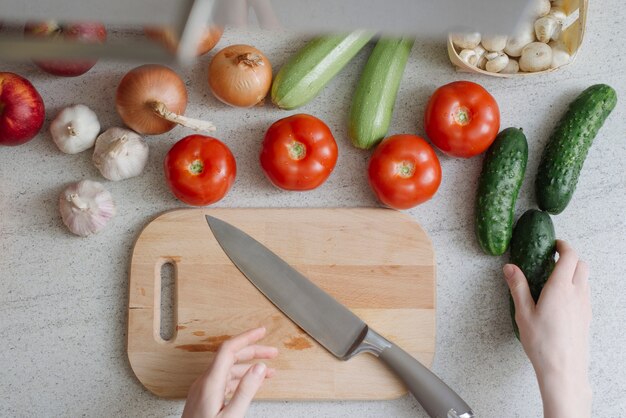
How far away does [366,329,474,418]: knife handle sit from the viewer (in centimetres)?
107

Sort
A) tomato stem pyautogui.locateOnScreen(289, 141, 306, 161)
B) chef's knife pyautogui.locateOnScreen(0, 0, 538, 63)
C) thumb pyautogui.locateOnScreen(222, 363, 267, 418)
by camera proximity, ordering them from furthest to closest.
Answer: tomato stem pyautogui.locateOnScreen(289, 141, 306, 161), thumb pyautogui.locateOnScreen(222, 363, 267, 418), chef's knife pyautogui.locateOnScreen(0, 0, 538, 63)

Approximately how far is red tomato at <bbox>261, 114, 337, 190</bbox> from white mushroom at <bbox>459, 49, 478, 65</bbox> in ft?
0.89

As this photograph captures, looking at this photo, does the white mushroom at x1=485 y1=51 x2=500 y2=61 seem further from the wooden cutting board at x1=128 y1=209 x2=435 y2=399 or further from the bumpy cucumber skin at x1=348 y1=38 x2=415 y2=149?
the wooden cutting board at x1=128 y1=209 x2=435 y2=399

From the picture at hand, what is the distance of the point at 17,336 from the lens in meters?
1.16

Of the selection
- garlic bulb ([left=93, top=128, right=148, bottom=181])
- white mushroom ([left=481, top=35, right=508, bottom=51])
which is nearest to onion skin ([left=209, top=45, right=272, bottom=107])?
garlic bulb ([left=93, top=128, right=148, bottom=181])

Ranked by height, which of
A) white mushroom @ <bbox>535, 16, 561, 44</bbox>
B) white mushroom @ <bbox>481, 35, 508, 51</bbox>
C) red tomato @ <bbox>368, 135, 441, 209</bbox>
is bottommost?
red tomato @ <bbox>368, 135, 441, 209</bbox>

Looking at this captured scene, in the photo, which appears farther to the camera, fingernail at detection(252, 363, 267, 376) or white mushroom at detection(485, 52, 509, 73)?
white mushroom at detection(485, 52, 509, 73)

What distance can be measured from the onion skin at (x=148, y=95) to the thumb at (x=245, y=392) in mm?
447

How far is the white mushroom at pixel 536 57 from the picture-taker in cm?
111

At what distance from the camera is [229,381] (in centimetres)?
109

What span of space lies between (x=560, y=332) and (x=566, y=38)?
51 cm

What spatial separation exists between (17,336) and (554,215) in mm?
987

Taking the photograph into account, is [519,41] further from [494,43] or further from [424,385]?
[424,385]

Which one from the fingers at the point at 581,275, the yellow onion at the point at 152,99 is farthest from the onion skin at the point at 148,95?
the fingers at the point at 581,275
